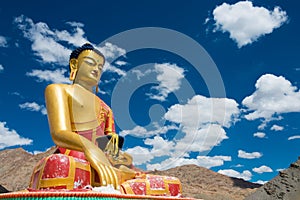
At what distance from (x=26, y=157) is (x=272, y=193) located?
1879 centimetres

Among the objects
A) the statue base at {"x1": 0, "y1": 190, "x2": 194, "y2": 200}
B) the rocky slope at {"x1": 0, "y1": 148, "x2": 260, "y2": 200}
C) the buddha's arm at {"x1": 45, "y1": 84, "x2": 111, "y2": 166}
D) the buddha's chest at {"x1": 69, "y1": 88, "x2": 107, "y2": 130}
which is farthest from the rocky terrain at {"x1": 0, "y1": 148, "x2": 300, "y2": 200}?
the statue base at {"x1": 0, "y1": 190, "x2": 194, "y2": 200}

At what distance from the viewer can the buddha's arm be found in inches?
154

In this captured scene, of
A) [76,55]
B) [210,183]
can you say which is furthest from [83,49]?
[210,183]

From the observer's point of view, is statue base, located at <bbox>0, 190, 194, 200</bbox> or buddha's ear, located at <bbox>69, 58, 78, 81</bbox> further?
buddha's ear, located at <bbox>69, 58, 78, 81</bbox>

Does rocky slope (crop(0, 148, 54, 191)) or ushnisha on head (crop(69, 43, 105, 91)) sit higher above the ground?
rocky slope (crop(0, 148, 54, 191))

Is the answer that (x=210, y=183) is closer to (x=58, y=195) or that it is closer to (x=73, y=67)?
(x=73, y=67)

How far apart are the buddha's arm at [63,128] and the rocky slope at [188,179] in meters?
18.3

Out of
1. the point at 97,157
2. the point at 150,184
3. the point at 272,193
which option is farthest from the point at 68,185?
the point at 272,193

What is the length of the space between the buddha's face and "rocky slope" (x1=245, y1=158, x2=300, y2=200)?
47.2 ft

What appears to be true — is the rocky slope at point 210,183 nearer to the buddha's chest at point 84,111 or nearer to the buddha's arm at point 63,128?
the buddha's chest at point 84,111

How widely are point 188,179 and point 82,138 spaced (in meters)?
23.8

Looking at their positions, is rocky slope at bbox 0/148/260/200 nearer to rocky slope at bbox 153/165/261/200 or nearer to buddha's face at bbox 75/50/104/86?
rocky slope at bbox 153/165/261/200

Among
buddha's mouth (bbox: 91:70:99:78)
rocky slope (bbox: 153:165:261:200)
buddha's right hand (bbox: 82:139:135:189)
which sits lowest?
buddha's right hand (bbox: 82:139:135:189)

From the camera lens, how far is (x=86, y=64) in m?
4.95
